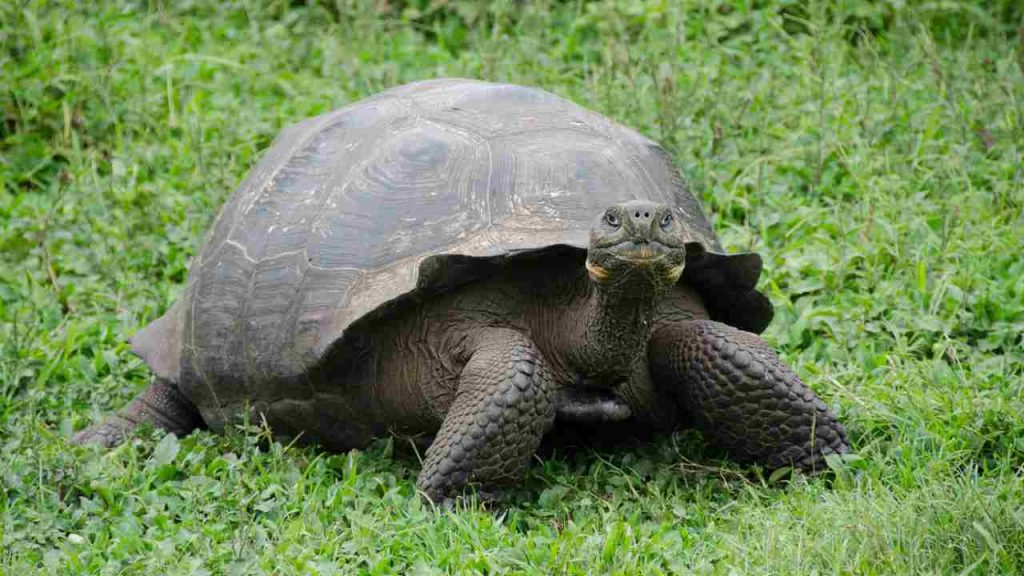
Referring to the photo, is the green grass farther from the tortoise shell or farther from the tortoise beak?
the tortoise beak

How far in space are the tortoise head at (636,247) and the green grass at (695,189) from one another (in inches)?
26.0

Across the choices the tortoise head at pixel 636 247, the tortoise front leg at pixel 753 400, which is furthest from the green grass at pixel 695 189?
the tortoise head at pixel 636 247

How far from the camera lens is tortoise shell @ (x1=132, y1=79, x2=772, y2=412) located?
4113mm

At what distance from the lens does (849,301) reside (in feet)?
17.8

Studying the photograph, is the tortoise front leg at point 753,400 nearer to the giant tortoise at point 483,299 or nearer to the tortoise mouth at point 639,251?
the giant tortoise at point 483,299

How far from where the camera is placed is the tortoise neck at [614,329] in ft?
12.6

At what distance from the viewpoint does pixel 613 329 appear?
395 centimetres

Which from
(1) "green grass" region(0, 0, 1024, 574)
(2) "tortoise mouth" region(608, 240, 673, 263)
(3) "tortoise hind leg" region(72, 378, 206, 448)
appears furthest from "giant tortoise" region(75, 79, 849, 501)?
(3) "tortoise hind leg" region(72, 378, 206, 448)

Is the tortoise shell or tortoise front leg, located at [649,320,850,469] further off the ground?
the tortoise shell

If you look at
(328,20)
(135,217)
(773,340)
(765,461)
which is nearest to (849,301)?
(773,340)

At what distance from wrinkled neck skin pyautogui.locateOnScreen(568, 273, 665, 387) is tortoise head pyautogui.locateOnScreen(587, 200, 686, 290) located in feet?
0.08

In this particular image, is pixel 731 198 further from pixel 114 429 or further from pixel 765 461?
pixel 114 429

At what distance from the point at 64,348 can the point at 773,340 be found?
2750 mm

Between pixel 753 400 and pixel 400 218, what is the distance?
1183 mm
